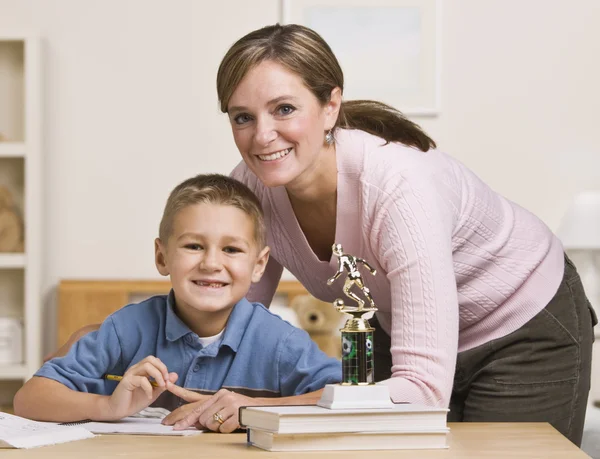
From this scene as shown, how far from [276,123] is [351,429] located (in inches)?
24.3

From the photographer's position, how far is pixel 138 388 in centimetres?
129

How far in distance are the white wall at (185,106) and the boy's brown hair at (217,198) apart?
2088 mm

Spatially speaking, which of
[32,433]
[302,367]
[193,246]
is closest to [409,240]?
[302,367]

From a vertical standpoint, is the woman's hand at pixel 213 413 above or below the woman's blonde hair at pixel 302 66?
below

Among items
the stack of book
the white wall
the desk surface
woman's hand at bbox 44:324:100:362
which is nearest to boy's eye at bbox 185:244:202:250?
woman's hand at bbox 44:324:100:362

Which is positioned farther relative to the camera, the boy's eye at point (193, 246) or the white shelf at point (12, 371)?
the white shelf at point (12, 371)

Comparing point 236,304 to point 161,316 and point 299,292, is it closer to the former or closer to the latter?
point 161,316

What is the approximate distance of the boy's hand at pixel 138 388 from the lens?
1.25 m

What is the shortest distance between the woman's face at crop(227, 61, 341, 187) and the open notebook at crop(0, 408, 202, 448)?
1.48ft

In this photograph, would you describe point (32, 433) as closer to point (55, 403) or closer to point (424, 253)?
point (55, 403)

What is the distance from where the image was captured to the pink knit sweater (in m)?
1.38

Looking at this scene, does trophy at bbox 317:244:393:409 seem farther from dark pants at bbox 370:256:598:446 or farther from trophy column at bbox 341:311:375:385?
dark pants at bbox 370:256:598:446

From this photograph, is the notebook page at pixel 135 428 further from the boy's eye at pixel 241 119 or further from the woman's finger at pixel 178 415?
the boy's eye at pixel 241 119

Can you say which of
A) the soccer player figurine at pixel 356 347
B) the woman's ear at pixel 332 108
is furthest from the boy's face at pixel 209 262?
the soccer player figurine at pixel 356 347
